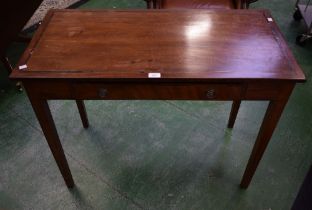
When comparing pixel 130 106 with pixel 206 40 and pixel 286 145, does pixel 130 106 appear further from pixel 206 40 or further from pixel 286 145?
pixel 286 145

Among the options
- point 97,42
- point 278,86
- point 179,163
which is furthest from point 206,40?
point 179,163

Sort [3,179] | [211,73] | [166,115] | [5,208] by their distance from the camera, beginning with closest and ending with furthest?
[211,73], [5,208], [3,179], [166,115]

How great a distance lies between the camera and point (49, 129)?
115 cm

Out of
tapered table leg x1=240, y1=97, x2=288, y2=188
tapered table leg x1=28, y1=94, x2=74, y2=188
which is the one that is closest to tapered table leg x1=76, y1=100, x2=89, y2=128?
tapered table leg x1=28, y1=94, x2=74, y2=188

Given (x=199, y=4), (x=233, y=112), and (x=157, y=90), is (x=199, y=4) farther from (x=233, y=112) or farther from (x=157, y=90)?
(x=157, y=90)

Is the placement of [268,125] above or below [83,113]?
above

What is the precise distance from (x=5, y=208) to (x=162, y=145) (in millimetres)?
902

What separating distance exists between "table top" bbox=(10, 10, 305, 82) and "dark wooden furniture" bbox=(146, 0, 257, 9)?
1.80 ft

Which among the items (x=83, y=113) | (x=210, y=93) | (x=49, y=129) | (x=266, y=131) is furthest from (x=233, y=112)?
(x=49, y=129)

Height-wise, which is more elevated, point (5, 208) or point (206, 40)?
point (206, 40)

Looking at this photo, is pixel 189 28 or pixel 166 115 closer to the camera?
pixel 189 28

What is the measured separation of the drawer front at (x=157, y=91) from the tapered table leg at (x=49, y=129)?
0.15m

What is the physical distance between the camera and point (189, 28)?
1.21m

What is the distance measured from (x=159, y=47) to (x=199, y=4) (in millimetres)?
1002
